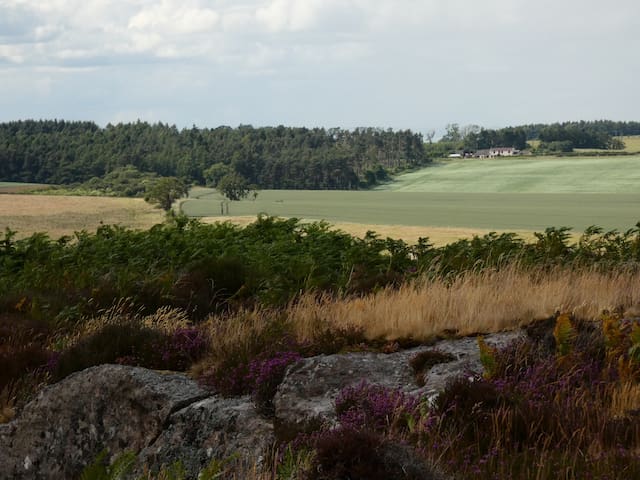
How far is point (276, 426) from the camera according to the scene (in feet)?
19.4

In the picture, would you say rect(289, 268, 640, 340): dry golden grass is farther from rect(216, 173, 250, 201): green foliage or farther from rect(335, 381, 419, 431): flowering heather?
rect(216, 173, 250, 201): green foliage

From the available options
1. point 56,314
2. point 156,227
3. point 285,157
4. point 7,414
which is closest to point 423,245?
point 156,227

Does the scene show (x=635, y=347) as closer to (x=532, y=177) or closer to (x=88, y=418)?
(x=88, y=418)

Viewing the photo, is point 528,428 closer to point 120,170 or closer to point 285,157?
point 285,157

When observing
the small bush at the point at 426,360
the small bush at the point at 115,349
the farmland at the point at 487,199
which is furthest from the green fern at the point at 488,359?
the farmland at the point at 487,199

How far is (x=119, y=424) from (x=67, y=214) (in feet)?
271

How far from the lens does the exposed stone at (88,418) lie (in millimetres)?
6801

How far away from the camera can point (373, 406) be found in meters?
5.80

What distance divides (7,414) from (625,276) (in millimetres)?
8242

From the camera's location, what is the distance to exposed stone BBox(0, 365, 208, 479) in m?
6.80

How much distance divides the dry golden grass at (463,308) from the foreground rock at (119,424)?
6.00 ft

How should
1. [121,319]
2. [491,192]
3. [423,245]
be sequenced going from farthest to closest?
[491,192]
[423,245]
[121,319]

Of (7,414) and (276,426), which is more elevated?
(276,426)

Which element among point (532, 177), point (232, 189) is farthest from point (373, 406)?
point (532, 177)
